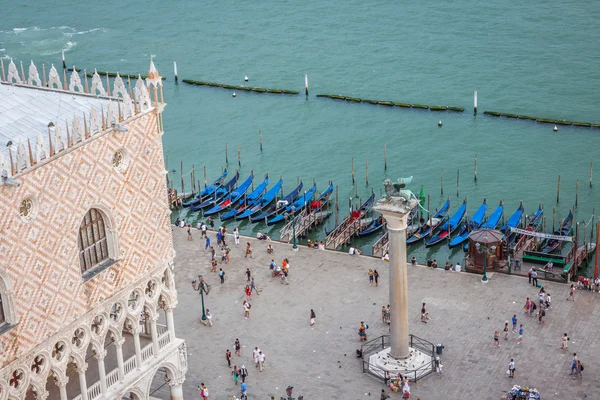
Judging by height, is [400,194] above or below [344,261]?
above

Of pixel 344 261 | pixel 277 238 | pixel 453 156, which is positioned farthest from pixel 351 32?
pixel 344 261

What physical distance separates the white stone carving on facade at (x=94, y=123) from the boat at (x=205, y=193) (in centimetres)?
4583

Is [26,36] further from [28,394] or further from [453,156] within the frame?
[28,394]

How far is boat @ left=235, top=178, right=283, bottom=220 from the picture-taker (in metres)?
95.6

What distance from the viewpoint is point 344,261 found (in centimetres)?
8131

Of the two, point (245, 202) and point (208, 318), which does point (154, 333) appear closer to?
point (208, 318)

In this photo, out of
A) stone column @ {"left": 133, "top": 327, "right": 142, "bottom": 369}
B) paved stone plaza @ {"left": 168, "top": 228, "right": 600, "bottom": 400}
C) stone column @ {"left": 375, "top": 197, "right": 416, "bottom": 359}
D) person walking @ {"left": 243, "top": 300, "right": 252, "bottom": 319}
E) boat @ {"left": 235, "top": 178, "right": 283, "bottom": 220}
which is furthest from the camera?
boat @ {"left": 235, "top": 178, "right": 283, "bottom": 220}

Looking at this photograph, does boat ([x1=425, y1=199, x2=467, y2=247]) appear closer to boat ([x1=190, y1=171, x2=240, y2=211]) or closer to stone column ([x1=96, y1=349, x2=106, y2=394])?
boat ([x1=190, y1=171, x2=240, y2=211])

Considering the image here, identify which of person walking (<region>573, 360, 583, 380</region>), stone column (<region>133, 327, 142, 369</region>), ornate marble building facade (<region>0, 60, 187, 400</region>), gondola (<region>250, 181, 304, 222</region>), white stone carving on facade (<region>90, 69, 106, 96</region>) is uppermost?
white stone carving on facade (<region>90, 69, 106, 96</region>)

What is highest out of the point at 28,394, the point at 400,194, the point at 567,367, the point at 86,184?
the point at 86,184

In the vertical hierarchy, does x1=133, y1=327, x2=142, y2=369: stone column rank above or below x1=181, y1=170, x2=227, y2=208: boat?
above

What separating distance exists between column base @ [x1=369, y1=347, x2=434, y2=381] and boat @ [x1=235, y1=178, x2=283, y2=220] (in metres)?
30.8

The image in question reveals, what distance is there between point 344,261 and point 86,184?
32.3 metres

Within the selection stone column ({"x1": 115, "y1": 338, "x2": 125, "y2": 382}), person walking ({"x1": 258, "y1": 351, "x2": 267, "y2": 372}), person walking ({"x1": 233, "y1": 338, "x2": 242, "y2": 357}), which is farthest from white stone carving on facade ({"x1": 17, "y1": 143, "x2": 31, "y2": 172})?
person walking ({"x1": 233, "y1": 338, "x2": 242, "y2": 357})
